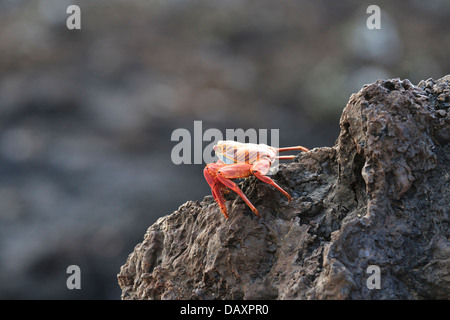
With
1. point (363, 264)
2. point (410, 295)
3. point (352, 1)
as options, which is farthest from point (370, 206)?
point (352, 1)

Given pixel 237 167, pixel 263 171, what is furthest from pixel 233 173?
pixel 263 171

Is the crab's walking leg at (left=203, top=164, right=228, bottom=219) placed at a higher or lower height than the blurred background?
lower

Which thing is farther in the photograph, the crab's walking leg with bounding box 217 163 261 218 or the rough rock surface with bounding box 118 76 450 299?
the crab's walking leg with bounding box 217 163 261 218

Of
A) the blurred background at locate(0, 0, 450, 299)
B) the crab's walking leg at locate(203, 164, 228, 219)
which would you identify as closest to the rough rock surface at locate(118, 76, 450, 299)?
the crab's walking leg at locate(203, 164, 228, 219)

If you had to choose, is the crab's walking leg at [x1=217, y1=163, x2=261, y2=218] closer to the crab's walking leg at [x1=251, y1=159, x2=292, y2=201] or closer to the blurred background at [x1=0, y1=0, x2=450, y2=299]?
the crab's walking leg at [x1=251, y1=159, x2=292, y2=201]

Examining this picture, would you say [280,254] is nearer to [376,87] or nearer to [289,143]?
[376,87]

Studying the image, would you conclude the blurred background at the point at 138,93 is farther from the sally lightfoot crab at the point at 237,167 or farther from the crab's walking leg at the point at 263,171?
the crab's walking leg at the point at 263,171

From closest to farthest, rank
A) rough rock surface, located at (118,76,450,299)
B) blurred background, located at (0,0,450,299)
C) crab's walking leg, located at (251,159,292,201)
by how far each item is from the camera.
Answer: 1. rough rock surface, located at (118,76,450,299)
2. crab's walking leg, located at (251,159,292,201)
3. blurred background, located at (0,0,450,299)
